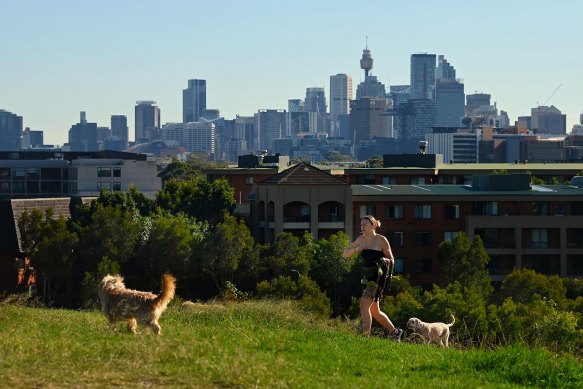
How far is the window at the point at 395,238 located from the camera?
2677 inches

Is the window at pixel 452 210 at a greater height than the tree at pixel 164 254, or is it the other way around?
the window at pixel 452 210

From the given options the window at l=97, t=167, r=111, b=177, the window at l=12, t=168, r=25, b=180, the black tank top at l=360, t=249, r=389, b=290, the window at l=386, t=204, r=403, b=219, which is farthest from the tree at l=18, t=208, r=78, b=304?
the window at l=12, t=168, r=25, b=180

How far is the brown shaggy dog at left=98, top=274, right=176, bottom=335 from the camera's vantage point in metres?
17.6

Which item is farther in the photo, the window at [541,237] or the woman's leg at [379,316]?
the window at [541,237]

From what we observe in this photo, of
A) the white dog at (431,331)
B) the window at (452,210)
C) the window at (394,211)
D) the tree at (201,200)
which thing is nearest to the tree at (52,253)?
the window at (394,211)

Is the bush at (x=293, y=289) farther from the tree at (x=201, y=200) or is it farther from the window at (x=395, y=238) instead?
the tree at (x=201, y=200)

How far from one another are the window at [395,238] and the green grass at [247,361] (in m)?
49.1

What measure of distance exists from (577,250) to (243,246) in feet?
71.6

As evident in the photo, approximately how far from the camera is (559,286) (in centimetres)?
4784

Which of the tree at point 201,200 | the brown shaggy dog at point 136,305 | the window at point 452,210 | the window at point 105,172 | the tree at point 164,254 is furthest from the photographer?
the window at point 105,172

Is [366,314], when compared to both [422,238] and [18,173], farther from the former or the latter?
[18,173]

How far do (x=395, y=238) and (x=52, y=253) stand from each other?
69.7 feet

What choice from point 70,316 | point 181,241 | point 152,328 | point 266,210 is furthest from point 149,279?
point 152,328

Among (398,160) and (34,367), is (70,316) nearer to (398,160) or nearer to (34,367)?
(34,367)
